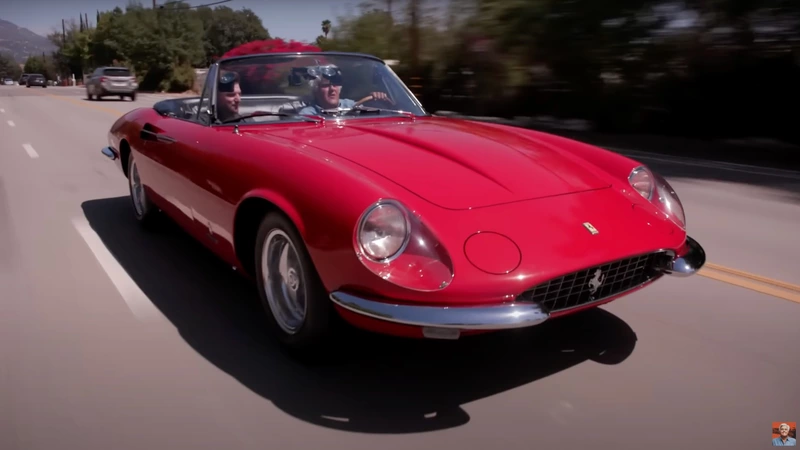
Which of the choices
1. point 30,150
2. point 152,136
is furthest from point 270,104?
point 30,150

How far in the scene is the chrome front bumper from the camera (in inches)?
102

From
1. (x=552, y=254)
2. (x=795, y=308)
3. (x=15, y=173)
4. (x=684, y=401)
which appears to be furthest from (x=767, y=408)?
(x=15, y=173)

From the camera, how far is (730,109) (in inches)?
474

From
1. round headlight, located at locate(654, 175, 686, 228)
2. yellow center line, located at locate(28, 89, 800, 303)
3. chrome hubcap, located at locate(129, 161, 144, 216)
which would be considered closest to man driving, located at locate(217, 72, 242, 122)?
chrome hubcap, located at locate(129, 161, 144, 216)

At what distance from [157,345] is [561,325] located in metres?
2.01

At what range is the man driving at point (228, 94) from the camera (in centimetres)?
422

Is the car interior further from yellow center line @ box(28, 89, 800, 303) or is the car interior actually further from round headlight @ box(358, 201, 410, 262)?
yellow center line @ box(28, 89, 800, 303)

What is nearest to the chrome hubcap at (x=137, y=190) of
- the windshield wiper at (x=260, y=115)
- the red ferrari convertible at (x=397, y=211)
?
the red ferrari convertible at (x=397, y=211)

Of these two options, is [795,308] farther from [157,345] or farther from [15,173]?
[15,173]

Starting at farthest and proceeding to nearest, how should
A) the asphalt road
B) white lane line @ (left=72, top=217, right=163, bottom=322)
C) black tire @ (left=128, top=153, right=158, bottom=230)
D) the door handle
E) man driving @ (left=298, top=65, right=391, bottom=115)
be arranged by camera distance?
1. black tire @ (left=128, top=153, right=158, bottom=230)
2. the door handle
3. man driving @ (left=298, top=65, right=391, bottom=115)
4. white lane line @ (left=72, top=217, right=163, bottom=322)
5. the asphalt road

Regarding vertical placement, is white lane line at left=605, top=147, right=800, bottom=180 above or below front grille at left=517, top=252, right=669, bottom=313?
below

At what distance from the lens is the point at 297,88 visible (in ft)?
14.5

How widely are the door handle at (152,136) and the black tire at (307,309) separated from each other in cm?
165

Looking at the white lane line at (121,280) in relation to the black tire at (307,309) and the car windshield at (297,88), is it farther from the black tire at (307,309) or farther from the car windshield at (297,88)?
the car windshield at (297,88)
